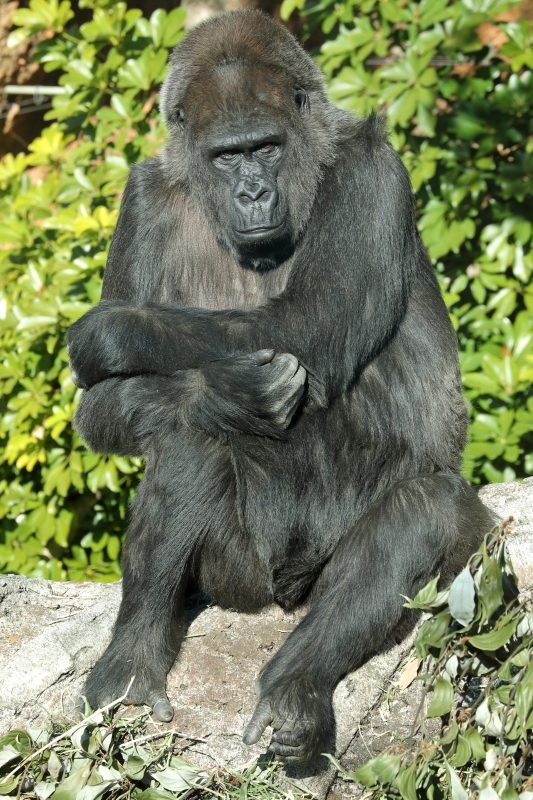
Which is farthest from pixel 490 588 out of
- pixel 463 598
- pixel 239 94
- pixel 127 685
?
pixel 239 94

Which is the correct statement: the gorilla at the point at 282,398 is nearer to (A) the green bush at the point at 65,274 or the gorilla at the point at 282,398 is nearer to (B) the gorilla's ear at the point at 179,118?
(B) the gorilla's ear at the point at 179,118

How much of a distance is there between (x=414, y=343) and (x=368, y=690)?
1174mm

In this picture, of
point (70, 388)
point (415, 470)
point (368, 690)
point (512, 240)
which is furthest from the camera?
point (512, 240)

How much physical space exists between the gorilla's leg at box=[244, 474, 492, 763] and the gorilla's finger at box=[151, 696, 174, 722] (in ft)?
0.99

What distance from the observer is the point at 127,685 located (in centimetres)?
339

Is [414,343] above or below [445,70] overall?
below

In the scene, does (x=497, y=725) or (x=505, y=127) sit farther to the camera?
(x=505, y=127)

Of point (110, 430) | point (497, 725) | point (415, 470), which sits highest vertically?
point (110, 430)

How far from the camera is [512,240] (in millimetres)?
5473

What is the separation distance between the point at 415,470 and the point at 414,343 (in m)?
0.44

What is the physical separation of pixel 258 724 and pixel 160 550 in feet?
2.05

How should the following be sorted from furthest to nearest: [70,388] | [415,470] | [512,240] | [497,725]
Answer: [512,240] → [70,388] → [415,470] → [497,725]

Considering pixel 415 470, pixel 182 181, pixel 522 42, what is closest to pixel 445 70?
pixel 522 42

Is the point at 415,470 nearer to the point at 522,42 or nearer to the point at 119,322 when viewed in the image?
the point at 119,322
